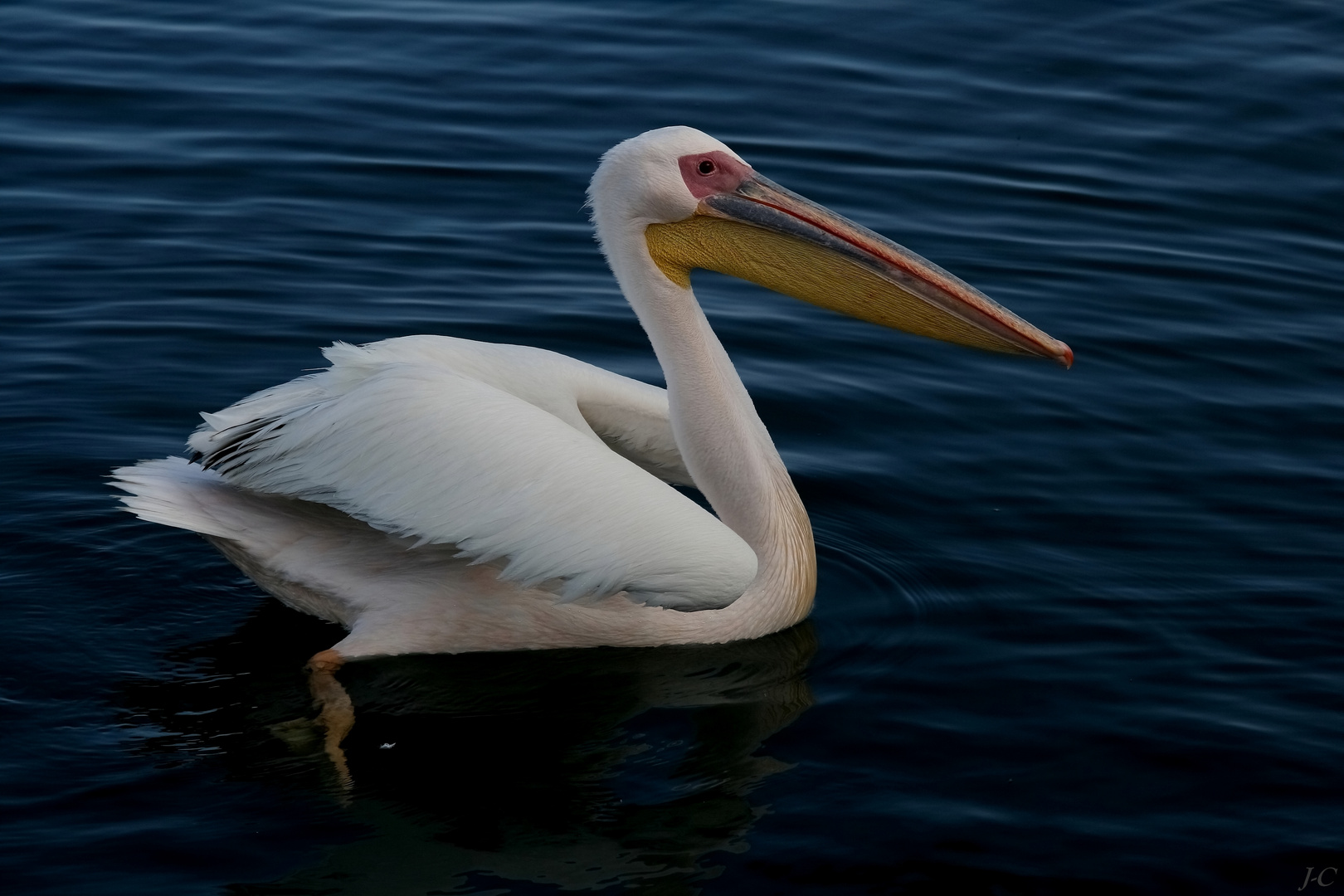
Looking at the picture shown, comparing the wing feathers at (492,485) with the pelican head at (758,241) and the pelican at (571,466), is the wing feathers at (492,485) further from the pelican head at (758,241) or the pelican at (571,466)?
the pelican head at (758,241)

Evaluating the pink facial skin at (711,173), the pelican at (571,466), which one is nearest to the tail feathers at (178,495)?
the pelican at (571,466)

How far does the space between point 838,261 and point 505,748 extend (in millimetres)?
1498

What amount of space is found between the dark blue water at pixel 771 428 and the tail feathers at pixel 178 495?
37cm

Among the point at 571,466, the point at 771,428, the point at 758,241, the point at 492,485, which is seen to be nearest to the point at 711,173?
the point at 758,241

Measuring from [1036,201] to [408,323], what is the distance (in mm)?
2928

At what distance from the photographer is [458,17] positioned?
979cm

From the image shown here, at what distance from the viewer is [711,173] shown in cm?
443

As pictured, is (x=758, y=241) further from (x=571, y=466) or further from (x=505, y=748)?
(x=505, y=748)

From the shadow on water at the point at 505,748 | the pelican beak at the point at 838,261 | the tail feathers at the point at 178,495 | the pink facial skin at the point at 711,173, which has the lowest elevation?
the shadow on water at the point at 505,748

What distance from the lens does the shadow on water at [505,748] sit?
362 cm

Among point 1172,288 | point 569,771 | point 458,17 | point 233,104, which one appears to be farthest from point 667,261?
point 458,17

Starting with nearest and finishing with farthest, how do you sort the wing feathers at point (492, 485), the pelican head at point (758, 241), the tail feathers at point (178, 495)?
the wing feathers at point (492, 485) < the tail feathers at point (178, 495) < the pelican head at point (758, 241)

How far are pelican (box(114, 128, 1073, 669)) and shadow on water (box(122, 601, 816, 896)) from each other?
0.31 ft

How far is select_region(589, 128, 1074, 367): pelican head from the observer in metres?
4.40
